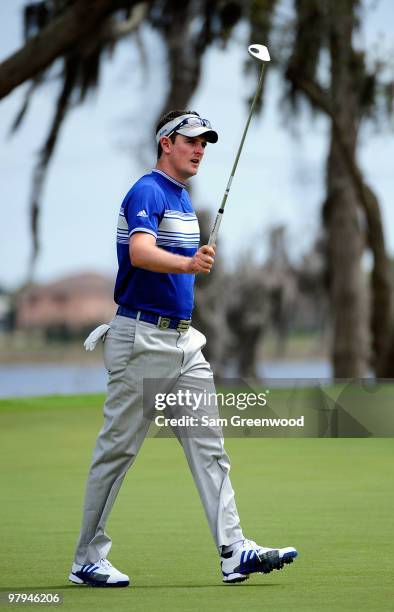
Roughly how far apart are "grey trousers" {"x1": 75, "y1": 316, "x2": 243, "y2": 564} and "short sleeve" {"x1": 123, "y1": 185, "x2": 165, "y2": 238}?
0.42 m

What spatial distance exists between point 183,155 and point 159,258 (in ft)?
2.06

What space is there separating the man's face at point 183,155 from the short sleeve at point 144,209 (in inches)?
8.5

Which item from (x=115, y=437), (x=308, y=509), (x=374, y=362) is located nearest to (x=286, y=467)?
(x=308, y=509)

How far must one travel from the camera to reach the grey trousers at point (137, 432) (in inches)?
229

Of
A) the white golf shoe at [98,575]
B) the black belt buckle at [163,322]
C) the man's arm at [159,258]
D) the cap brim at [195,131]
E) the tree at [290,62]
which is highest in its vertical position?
the tree at [290,62]

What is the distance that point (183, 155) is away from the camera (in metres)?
5.94

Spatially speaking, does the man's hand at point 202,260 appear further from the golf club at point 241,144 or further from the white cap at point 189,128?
the white cap at point 189,128

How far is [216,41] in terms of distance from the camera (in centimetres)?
2542

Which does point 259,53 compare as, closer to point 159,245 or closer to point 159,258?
point 159,245

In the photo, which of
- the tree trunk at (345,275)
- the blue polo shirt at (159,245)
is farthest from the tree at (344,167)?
the blue polo shirt at (159,245)

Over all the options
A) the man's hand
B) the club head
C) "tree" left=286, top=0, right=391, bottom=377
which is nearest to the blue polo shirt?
the man's hand

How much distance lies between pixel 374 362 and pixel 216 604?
20075mm

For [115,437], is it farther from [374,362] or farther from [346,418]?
[374,362]

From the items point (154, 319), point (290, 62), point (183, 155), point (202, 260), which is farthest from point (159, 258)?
point (290, 62)
